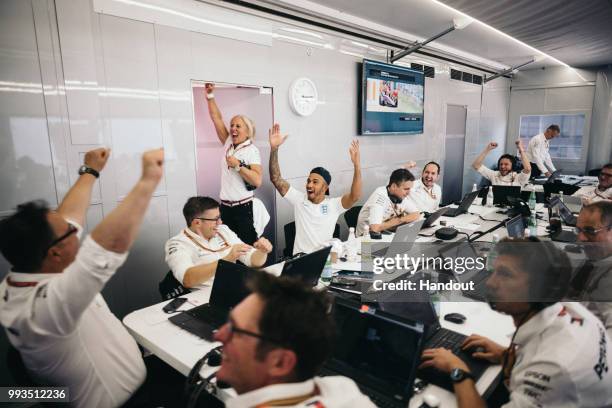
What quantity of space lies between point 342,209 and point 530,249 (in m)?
2.14

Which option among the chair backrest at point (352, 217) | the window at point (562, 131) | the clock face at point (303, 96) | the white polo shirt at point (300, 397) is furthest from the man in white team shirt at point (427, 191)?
the window at point (562, 131)

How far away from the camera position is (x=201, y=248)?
7.92ft

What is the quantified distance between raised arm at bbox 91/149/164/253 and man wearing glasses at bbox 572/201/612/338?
6.69ft

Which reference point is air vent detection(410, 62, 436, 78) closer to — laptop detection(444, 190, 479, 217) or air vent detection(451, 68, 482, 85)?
air vent detection(451, 68, 482, 85)

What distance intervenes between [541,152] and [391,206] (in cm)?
553

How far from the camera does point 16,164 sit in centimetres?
253

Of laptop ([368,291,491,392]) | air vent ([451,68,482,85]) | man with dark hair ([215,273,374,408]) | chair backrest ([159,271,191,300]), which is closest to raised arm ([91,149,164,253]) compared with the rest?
man with dark hair ([215,273,374,408])

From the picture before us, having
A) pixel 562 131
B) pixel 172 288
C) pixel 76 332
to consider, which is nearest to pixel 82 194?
pixel 76 332

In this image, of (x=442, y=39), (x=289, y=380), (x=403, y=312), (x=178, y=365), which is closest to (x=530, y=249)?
(x=403, y=312)

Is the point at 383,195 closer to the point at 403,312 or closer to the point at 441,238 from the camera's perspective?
the point at 441,238

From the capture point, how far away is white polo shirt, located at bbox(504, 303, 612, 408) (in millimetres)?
1199

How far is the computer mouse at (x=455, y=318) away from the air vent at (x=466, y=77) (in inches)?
244

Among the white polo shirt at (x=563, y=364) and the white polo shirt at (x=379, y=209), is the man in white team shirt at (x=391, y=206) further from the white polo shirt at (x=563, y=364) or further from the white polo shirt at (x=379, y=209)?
the white polo shirt at (x=563, y=364)

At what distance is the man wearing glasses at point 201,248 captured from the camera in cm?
223
